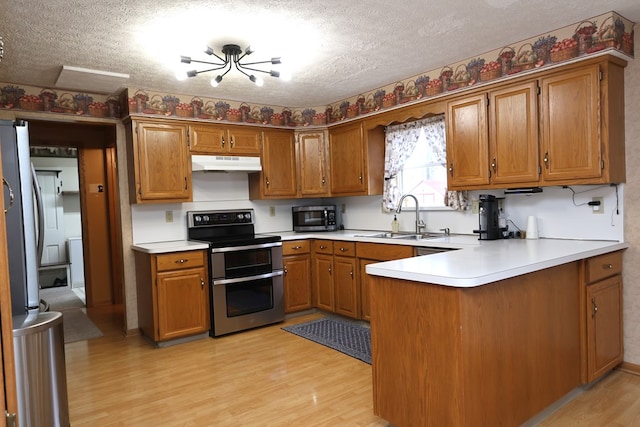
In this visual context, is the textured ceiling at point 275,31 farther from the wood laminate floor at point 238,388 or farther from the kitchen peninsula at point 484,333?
the wood laminate floor at point 238,388

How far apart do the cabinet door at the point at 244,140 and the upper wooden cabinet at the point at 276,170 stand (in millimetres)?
91

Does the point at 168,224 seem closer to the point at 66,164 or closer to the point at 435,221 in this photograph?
the point at 435,221

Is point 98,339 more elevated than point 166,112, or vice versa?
point 166,112

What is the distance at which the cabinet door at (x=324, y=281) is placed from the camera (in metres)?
4.47

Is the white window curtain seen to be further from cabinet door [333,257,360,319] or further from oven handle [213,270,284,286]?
oven handle [213,270,284,286]

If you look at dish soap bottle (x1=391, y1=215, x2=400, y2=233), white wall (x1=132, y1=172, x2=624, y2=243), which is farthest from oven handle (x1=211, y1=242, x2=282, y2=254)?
dish soap bottle (x1=391, y1=215, x2=400, y2=233)

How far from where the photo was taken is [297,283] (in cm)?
459

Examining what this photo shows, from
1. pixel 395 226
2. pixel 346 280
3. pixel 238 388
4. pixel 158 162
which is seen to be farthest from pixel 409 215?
pixel 158 162

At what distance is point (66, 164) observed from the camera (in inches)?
297

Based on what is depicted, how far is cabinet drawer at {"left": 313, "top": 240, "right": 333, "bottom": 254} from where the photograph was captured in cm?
446

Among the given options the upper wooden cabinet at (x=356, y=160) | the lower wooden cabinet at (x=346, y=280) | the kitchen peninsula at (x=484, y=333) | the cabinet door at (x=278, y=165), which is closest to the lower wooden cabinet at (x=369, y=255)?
the lower wooden cabinet at (x=346, y=280)

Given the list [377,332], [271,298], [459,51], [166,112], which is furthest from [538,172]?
[166,112]

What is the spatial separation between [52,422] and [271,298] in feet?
7.52

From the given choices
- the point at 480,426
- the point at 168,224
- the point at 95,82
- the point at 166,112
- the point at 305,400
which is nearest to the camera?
the point at 480,426
